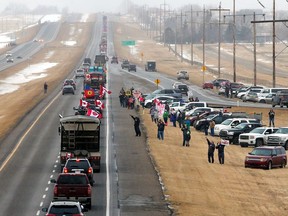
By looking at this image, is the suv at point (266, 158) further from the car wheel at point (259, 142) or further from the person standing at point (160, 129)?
the person standing at point (160, 129)

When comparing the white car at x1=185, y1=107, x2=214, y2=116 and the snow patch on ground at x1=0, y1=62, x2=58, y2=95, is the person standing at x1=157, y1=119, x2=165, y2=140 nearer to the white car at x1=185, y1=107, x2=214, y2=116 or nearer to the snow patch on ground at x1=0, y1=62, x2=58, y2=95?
the white car at x1=185, y1=107, x2=214, y2=116

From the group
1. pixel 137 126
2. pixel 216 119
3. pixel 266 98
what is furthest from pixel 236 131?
pixel 266 98

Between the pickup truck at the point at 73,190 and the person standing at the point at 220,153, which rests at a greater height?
the pickup truck at the point at 73,190

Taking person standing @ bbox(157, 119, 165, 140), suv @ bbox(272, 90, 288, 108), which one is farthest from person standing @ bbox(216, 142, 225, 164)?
suv @ bbox(272, 90, 288, 108)

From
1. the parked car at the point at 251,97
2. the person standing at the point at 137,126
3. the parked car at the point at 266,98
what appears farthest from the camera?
the parked car at the point at 251,97

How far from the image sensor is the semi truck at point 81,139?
45469mm

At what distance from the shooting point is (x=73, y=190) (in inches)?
1362

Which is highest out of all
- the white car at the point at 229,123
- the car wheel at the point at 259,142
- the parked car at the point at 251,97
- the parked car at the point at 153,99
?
the white car at the point at 229,123

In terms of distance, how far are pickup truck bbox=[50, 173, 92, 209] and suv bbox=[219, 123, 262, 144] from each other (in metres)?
28.3

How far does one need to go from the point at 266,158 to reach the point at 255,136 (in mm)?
9461

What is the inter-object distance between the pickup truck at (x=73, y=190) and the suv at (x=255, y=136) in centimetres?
2613

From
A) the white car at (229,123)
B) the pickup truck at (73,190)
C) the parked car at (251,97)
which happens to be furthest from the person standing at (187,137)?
the parked car at (251,97)

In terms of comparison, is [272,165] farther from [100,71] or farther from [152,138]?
[100,71]

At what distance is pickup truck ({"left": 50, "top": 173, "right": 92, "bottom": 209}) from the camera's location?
1362 inches
